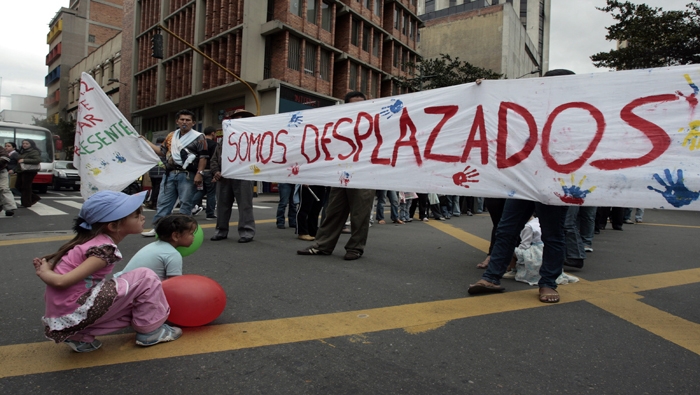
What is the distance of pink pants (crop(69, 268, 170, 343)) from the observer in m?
2.13

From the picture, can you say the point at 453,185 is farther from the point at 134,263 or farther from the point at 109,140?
the point at 109,140

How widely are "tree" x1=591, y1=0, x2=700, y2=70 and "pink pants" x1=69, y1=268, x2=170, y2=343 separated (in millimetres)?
22875

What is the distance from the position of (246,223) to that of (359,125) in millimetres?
2203

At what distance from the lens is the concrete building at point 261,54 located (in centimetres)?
2328

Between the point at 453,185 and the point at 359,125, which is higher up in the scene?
the point at 359,125

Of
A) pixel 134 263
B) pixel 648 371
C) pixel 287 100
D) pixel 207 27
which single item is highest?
pixel 207 27

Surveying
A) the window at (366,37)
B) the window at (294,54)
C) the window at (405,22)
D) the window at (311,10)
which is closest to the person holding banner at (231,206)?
the window at (294,54)

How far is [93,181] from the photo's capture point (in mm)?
5055

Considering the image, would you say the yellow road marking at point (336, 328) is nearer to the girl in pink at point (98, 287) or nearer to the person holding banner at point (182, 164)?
the girl in pink at point (98, 287)

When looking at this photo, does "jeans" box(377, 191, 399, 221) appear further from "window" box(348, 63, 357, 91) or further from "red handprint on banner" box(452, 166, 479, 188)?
"window" box(348, 63, 357, 91)

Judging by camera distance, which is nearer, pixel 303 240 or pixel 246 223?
pixel 246 223

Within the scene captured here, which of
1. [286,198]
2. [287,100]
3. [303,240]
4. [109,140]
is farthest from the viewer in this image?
[287,100]

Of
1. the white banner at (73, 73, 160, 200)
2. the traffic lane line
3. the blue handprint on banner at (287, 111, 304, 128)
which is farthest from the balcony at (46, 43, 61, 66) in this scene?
the traffic lane line

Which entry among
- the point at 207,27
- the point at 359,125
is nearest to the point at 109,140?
the point at 359,125
